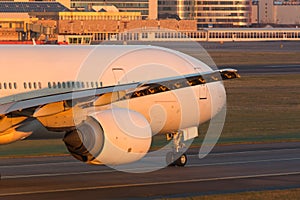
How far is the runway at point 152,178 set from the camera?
2695 cm

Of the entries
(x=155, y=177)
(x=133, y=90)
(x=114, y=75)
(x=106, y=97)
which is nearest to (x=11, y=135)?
(x=106, y=97)

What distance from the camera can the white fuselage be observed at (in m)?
27.3

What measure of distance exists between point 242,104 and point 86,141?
116ft

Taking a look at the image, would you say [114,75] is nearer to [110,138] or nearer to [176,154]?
[110,138]

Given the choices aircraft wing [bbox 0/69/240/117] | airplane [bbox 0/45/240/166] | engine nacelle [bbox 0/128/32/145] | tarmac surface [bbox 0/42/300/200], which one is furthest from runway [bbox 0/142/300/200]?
aircraft wing [bbox 0/69/240/117]

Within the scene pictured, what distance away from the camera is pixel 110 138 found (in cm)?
2558

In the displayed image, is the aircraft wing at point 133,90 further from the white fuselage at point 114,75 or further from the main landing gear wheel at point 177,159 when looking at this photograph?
the main landing gear wheel at point 177,159

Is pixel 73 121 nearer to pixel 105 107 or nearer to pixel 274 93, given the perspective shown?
pixel 105 107

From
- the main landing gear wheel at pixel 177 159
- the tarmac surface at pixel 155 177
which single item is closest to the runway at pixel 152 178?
the tarmac surface at pixel 155 177

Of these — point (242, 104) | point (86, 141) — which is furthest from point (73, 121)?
point (242, 104)

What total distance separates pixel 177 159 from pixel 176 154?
164 millimetres

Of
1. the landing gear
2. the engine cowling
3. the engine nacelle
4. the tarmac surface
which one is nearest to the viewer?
the engine cowling

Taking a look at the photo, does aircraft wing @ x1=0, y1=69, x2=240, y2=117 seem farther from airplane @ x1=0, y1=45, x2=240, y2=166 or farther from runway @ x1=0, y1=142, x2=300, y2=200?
runway @ x1=0, y1=142, x2=300, y2=200

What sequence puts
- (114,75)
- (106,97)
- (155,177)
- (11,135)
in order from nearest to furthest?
1. (106,97)
2. (11,135)
3. (114,75)
4. (155,177)
